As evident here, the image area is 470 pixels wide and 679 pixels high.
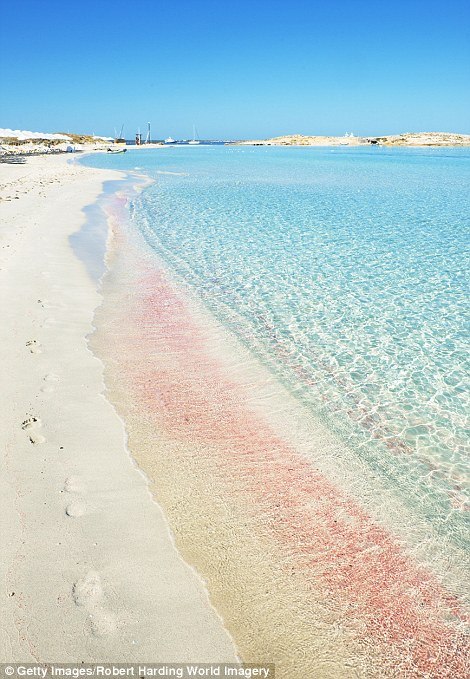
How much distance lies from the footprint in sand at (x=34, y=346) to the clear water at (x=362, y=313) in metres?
4.05

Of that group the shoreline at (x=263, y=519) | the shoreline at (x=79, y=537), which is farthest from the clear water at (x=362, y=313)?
the shoreline at (x=79, y=537)

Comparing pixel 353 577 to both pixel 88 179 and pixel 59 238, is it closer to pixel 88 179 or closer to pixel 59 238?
pixel 59 238

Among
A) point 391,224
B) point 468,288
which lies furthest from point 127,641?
point 391,224

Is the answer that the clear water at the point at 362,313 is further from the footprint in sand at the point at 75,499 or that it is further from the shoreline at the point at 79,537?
the footprint in sand at the point at 75,499

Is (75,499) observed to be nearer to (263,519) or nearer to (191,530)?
(191,530)

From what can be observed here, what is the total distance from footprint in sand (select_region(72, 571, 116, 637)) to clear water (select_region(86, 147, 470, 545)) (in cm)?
362

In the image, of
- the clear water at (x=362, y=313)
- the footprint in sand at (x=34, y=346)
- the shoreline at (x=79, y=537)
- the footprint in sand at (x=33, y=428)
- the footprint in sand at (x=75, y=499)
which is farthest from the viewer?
the footprint in sand at (x=34, y=346)

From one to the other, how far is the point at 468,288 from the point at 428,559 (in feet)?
33.0

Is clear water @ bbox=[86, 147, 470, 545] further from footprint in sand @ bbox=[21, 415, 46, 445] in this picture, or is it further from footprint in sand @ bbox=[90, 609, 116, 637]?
footprint in sand @ bbox=[21, 415, 46, 445]

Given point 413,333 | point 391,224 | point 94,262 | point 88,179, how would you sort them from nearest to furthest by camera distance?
point 413,333, point 94,262, point 391,224, point 88,179

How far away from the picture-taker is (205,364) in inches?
344

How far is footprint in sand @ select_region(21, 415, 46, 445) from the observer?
597 centimetres

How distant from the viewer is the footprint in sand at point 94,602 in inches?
146

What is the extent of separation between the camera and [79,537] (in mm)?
4566
